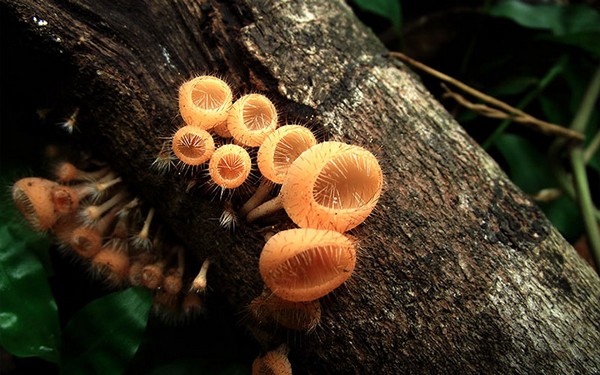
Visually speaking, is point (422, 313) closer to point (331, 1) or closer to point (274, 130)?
point (274, 130)

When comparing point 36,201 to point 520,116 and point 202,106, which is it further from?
point 520,116

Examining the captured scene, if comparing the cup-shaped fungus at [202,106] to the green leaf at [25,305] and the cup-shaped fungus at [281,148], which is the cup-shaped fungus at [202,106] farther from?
the green leaf at [25,305]

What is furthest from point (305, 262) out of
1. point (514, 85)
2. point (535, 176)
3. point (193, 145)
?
point (514, 85)

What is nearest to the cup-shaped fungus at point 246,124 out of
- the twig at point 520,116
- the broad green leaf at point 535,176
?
the twig at point 520,116

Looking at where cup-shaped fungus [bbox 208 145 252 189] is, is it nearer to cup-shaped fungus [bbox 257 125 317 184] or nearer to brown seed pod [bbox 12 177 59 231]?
cup-shaped fungus [bbox 257 125 317 184]

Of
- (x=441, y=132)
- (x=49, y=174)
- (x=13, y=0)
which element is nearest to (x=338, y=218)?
(x=441, y=132)

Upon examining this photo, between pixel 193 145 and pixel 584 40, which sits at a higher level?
pixel 193 145

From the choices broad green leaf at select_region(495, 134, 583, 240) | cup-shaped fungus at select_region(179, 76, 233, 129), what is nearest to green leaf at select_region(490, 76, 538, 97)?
broad green leaf at select_region(495, 134, 583, 240)
